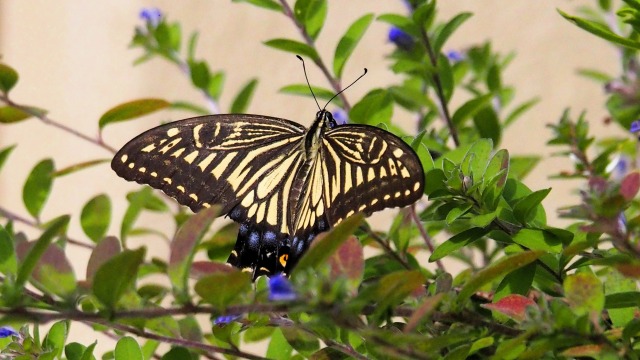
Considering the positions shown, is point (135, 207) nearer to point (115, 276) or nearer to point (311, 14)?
point (115, 276)

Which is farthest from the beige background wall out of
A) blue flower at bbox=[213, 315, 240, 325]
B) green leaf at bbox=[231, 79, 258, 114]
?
blue flower at bbox=[213, 315, 240, 325]

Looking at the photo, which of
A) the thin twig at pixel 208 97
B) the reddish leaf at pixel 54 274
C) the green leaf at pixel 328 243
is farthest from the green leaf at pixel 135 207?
the thin twig at pixel 208 97

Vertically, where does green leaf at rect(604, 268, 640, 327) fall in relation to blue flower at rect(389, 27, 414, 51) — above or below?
below

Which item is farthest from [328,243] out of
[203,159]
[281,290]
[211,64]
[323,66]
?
[211,64]

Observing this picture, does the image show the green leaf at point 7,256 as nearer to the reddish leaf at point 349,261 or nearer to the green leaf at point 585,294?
the reddish leaf at point 349,261

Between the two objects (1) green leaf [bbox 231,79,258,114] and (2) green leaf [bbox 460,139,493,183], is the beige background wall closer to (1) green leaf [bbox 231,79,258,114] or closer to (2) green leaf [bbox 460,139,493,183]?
(1) green leaf [bbox 231,79,258,114]

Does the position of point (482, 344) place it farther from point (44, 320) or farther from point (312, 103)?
point (312, 103)
